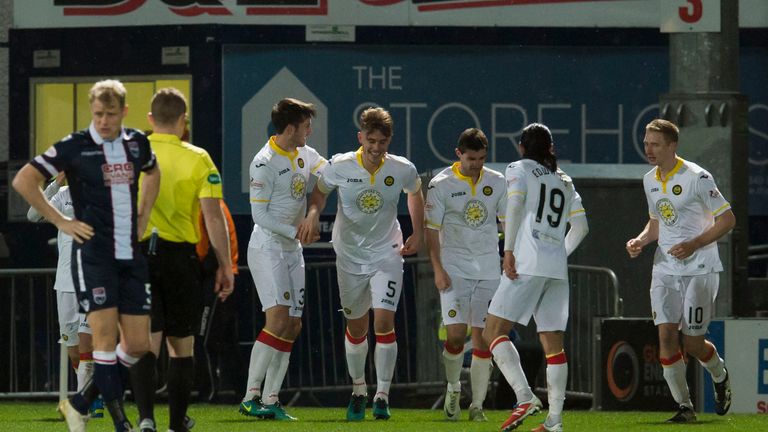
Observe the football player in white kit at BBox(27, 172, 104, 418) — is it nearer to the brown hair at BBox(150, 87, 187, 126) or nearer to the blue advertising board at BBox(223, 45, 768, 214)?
the brown hair at BBox(150, 87, 187, 126)

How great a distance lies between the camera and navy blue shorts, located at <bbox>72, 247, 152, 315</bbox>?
8.62 m

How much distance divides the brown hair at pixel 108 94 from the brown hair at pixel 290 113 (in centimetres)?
285

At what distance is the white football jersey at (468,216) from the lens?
1170 centimetres

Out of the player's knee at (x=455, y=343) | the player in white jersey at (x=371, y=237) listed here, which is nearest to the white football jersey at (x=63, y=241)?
the player in white jersey at (x=371, y=237)

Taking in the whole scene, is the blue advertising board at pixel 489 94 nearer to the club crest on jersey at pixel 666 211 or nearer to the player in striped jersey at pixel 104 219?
the club crest on jersey at pixel 666 211

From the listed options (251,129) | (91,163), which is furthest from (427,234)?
(251,129)

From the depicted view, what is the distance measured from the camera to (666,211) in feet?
38.1

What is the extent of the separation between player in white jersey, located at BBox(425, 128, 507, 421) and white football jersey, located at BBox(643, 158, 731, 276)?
106 centimetres

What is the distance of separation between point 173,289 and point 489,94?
8.11 meters

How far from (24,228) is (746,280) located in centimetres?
695

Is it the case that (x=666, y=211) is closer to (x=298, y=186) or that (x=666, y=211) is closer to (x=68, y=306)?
(x=298, y=186)

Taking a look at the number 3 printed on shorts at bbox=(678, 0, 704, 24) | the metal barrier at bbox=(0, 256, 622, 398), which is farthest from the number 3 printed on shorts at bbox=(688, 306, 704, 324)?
the metal barrier at bbox=(0, 256, 622, 398)

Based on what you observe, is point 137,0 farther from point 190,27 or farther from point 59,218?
point 59,218

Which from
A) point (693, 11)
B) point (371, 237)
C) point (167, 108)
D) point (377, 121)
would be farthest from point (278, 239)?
point (693, 11)
